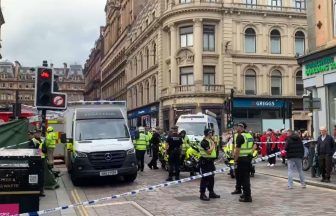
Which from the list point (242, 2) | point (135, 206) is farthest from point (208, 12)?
point (135, 206)

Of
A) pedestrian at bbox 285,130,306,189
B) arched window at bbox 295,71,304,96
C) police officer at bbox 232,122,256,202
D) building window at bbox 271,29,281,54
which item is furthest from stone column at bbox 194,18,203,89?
police officer at bbox 232,122,256,202

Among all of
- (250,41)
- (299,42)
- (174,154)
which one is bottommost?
(174,154)

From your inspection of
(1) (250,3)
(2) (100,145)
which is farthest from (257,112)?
(2) (100,145)

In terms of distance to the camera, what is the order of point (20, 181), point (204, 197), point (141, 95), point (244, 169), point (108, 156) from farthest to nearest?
point (141, 95)
point (108, 156)
point (204, 197)
point (244, 169)
point (20, 181)

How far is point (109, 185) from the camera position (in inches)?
635

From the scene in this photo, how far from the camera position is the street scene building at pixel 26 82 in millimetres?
152750

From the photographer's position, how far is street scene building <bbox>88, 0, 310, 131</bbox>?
46406 millimetres

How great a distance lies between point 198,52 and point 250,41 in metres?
5.92

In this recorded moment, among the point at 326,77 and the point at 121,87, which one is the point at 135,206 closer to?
the point at 326,77

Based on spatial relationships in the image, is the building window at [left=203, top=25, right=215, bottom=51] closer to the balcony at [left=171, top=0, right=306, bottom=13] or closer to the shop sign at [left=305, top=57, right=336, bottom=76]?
the balcony at [left=171, top=0, right=306, bottom=13]

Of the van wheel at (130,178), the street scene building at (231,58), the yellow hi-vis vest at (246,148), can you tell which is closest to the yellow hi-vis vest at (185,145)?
the van wheel at (130,178)

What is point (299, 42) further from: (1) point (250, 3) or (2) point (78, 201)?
(2) point (78, 201)

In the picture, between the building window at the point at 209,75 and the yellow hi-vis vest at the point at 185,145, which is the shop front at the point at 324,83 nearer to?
the yellow hi-vis vest at the point at 185,145

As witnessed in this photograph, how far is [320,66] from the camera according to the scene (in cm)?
2241
